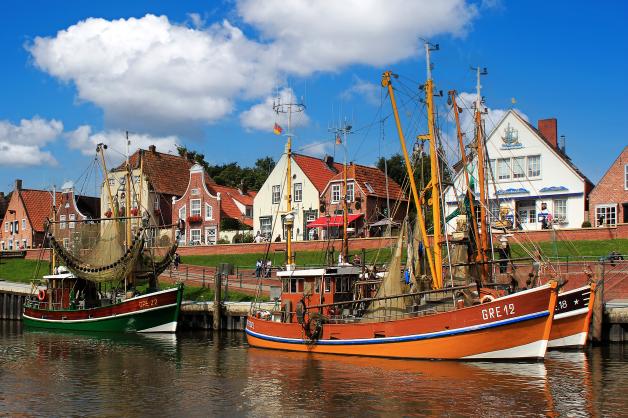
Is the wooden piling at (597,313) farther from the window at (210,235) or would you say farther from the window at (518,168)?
the window at (210,235)

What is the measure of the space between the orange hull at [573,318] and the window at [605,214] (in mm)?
23760

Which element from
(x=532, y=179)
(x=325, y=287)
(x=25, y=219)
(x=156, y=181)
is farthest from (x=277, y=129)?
(x=25, y=219)

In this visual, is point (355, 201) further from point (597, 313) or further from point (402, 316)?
point (402, 316)

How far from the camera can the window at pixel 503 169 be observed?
61.3m

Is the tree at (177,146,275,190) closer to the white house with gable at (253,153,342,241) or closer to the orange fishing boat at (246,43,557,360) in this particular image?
the white house with gable at (253,153,342,241)

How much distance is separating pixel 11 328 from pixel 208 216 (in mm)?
29467

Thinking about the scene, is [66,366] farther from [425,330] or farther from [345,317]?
[425,330]

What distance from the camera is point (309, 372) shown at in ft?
93.6

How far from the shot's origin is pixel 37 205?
311 feet

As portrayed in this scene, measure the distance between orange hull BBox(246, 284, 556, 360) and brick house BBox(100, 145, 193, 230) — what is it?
52.9 meters

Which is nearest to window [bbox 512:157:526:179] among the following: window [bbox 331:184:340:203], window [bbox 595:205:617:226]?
window [bbox 595:205:617:226]

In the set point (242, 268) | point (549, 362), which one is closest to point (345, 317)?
point (549, 362)

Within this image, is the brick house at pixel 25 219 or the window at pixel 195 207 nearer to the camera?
the window at pixel 195 207

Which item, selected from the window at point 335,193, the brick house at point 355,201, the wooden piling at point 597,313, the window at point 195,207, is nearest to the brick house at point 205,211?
the window at point 195,207
